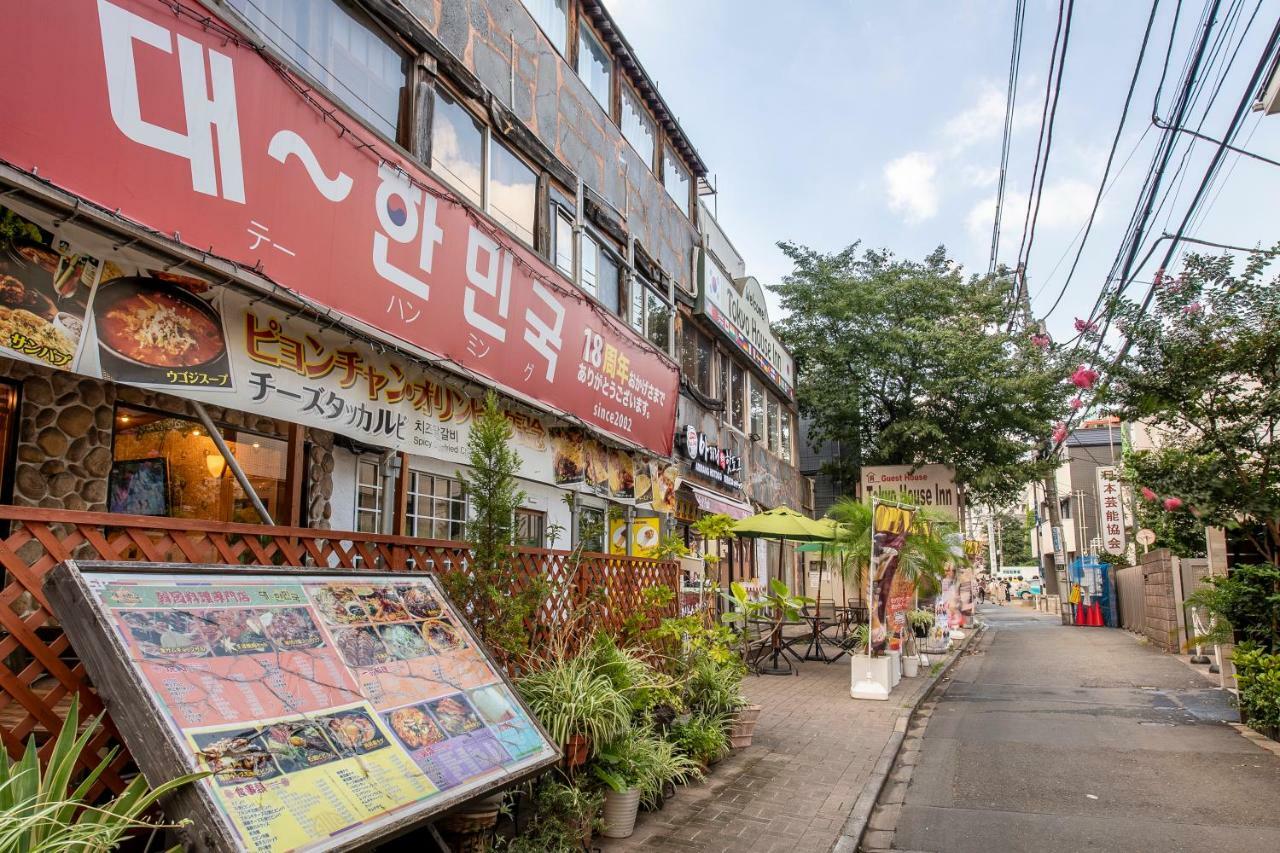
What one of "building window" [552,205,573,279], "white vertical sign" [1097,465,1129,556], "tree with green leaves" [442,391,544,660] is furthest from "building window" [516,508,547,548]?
"white vertical sign" [1097,465,1129,556]

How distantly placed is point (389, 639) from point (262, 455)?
12.5 feet

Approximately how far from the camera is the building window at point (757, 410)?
67.8 ft

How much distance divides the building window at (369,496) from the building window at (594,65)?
6.81 m

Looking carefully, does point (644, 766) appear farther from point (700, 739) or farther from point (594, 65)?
point (594, 65)

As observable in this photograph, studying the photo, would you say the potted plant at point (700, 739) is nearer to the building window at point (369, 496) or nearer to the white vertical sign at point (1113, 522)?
the building window at point (369, 496)

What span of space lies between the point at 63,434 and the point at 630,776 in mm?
4502

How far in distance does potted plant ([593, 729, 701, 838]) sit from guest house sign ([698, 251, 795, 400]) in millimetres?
11235

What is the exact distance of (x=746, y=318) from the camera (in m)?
19.3

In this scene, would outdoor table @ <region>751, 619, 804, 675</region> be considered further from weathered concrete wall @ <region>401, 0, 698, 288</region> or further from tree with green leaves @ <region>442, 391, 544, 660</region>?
tree with green leaves @ <region>442, 391, 544, 660</region>

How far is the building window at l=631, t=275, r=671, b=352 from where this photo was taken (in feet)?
44.6

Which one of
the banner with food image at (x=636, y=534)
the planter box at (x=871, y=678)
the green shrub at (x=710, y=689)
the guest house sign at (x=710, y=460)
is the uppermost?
the guest house sign at (x=710, y=460)

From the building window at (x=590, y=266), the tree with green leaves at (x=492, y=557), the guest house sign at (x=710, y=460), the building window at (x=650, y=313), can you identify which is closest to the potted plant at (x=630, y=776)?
the tree with green leaves at (x=492, y=557)

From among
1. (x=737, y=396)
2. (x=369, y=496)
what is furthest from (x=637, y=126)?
(x=369, y=496)

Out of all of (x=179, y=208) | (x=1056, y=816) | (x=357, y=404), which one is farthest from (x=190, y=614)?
(x=1056, y=816)
